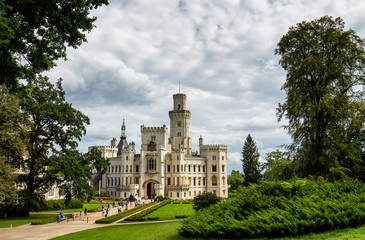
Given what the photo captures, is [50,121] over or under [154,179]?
over

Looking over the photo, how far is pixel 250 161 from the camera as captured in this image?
62156 mm

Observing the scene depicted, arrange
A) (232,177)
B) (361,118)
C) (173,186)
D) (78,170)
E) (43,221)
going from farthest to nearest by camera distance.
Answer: (232,177) < (173,186) < (78,170) < (43,221) < (361,118)

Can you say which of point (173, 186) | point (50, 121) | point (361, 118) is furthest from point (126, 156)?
point (361, 118)

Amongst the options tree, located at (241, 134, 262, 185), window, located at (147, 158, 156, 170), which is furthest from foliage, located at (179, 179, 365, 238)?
window, located at (147, 158, 156, 170)

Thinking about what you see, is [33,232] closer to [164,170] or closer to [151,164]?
[151,164]

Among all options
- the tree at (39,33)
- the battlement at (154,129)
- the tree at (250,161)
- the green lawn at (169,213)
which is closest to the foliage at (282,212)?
the tree at (39,33)

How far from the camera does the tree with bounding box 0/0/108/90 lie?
14.0 metres

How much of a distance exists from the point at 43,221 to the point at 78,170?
626cm

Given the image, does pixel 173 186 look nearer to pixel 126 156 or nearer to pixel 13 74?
pixel 126 156

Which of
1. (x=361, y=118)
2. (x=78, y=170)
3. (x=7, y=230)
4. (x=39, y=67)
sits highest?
(x=39, y=67)

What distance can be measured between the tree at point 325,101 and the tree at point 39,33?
16.7 meters

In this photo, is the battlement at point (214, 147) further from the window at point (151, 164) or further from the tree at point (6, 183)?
the tree at point (6, 183)

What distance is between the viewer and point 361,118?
22469 mm

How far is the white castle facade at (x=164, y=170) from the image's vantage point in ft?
243
